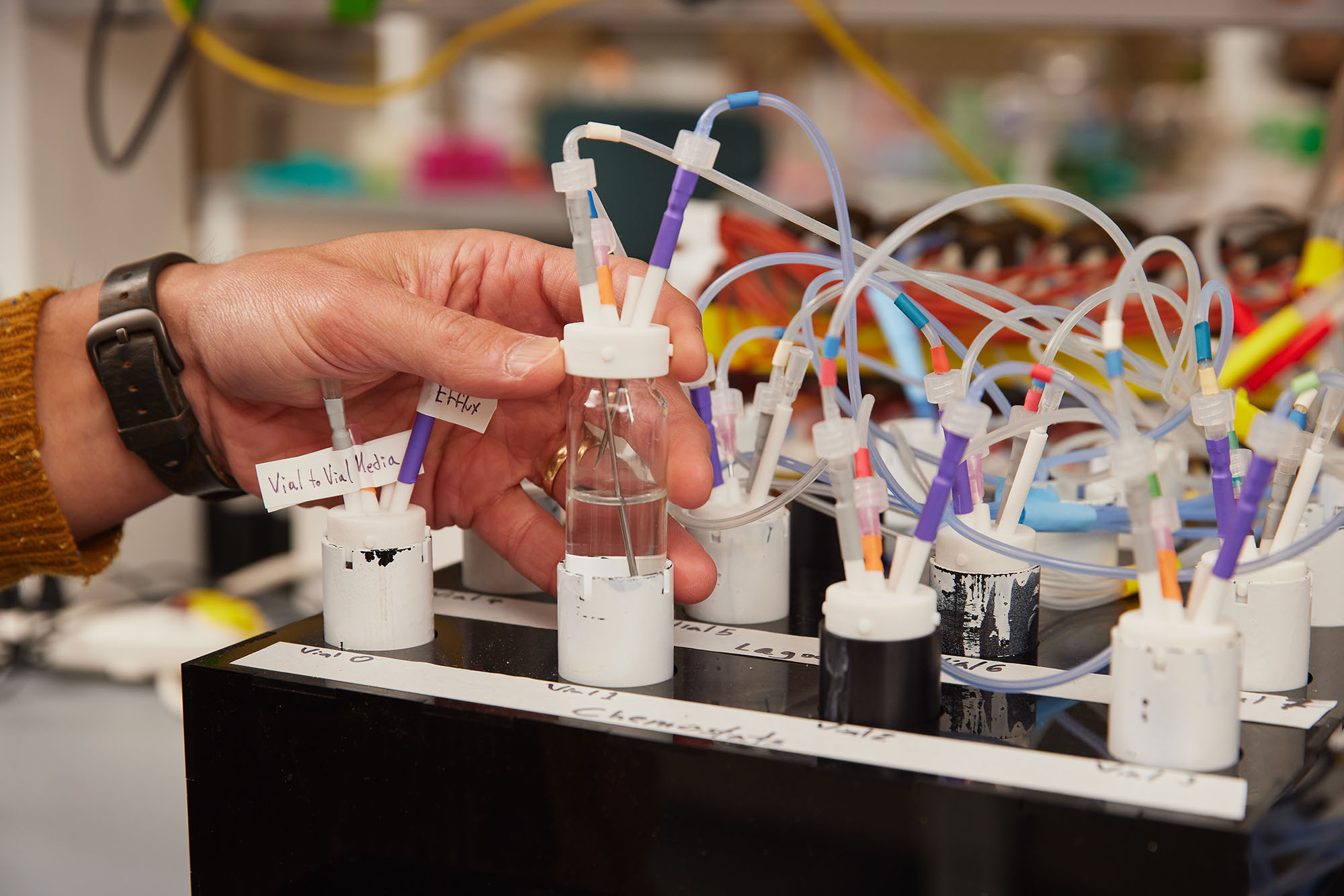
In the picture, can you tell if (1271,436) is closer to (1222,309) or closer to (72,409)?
(1222,309)

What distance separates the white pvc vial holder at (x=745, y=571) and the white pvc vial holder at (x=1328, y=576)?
295 mm

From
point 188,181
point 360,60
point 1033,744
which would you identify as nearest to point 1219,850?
point 1033,744

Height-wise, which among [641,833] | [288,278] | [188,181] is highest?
[188,181]

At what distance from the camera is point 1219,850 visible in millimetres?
440

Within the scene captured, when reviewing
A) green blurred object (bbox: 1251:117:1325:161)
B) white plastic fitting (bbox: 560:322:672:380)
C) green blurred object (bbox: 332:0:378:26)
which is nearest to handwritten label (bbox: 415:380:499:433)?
white plastic fitting (bbox: 560:322:672:380)

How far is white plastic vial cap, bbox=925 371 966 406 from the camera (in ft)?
2.03

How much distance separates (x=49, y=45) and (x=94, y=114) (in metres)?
0.11

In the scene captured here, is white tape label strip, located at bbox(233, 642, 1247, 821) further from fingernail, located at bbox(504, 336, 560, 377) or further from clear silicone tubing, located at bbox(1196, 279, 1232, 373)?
clear silicone tubing, located at bbox(1196, 279, 1232, 373)

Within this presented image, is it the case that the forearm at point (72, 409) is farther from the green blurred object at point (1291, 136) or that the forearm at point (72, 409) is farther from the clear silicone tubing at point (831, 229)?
the green blurred object at point (1291, 136)

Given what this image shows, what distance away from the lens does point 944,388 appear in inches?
24.4

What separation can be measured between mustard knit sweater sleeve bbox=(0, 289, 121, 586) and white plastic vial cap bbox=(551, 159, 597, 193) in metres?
0.48

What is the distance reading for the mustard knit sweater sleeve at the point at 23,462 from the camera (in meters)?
0.85

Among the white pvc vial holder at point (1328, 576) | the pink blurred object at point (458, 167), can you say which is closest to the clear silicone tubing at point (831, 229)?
the white pvc vial holder at point (1328, 576)

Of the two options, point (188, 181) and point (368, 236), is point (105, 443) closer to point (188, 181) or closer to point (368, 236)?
point (368, 236)
